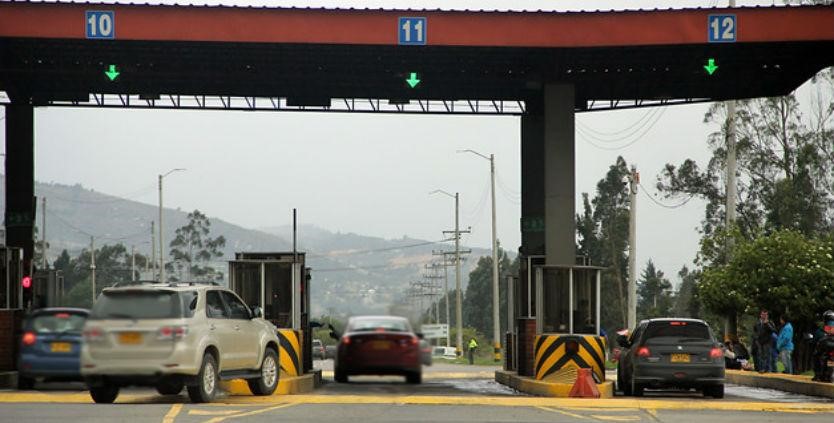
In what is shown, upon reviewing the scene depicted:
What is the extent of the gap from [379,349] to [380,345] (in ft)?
0.25

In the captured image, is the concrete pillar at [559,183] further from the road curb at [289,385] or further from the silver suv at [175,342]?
the silver suv at [175,342]

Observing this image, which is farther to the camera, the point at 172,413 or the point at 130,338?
the point at 172,413

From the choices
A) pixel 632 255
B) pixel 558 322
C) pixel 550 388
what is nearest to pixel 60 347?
pixel 550 388

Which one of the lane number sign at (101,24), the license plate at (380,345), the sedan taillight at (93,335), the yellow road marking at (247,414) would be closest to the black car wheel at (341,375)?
the yellow road marking at (247,414)

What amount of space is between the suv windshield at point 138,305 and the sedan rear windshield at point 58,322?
0.35 meters

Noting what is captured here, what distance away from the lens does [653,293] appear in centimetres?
13912

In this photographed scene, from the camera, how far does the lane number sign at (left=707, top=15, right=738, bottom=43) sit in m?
28.3

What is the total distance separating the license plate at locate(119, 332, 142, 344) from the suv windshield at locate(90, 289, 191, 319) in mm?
225

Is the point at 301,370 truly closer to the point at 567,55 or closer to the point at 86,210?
the point at 567,55

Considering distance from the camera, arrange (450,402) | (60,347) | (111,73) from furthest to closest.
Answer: (111,73), (450,402), (60,347)

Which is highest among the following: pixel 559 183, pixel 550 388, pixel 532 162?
pixel 532 162

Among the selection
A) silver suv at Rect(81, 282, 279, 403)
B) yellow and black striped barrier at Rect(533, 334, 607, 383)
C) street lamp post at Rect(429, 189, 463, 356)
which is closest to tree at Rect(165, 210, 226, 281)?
street lamp post at Rect(429, 189, 463, 356)

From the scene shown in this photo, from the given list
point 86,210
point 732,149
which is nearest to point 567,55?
point 732,149

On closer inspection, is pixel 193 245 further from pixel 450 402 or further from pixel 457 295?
pixel 450 402
